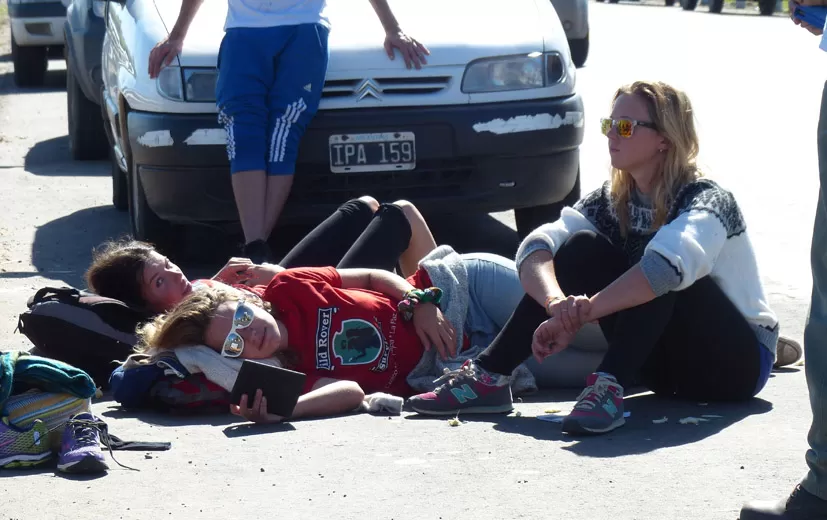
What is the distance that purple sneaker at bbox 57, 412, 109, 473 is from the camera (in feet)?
12.5

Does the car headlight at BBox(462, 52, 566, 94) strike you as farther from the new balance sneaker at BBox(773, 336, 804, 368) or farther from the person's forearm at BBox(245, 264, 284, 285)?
the new balance sneaker at BBox(773, 336, 804, 368)

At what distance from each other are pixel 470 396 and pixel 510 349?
0.66ft

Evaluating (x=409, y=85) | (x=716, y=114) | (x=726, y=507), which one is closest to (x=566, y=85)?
(x=409, y=85)

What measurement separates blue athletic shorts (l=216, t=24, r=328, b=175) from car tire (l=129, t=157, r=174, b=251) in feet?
2.57

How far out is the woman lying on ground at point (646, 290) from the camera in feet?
13.7

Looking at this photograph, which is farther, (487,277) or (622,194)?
(487,277)

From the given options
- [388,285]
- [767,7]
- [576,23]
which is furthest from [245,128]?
[767,7]

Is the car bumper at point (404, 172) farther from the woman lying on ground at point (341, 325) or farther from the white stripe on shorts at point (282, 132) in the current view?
the woman lying on ground at point (341, 325)

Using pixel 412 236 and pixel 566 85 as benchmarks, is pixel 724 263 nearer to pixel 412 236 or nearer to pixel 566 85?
pixel 412 236

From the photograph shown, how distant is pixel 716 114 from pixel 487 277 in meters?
7.25

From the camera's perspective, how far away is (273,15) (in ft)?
21.4

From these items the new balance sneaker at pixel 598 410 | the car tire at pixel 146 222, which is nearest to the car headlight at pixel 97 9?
the car tire at pixel 146 222

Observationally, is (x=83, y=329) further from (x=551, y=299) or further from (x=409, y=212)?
(x=551, y=299)

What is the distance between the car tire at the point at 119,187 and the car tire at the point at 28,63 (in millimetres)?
8976
